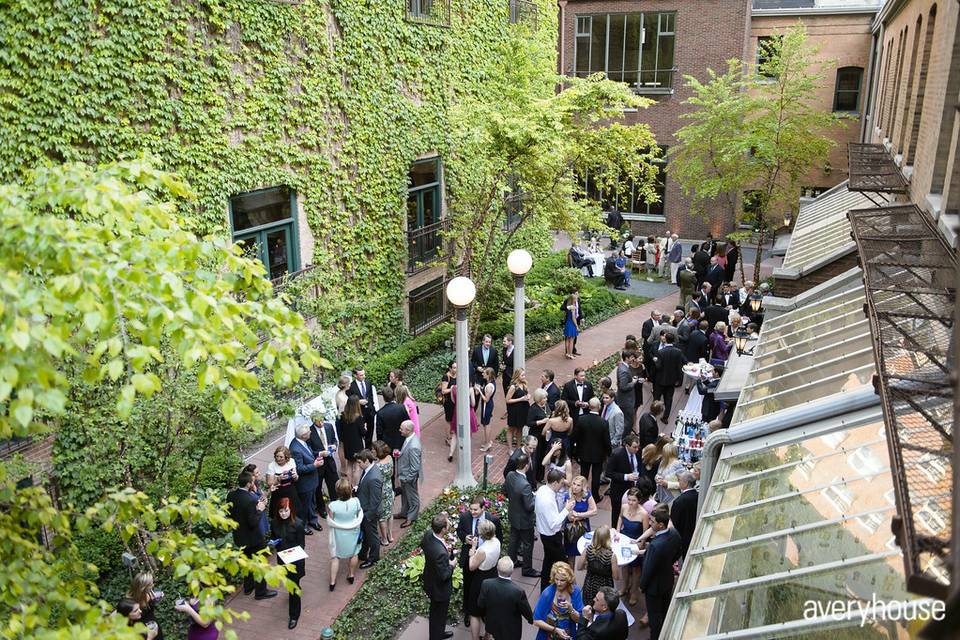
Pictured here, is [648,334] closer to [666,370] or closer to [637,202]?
[666,370]

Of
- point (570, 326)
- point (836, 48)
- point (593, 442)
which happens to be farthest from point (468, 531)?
point (836, 48)

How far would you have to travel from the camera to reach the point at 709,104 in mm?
24750

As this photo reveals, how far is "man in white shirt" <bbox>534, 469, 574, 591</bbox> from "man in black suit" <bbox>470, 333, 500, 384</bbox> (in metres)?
5.72

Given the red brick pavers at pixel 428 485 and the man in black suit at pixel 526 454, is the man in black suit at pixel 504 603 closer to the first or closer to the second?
the red brick pavers at pixel 428 485

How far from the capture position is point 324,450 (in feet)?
37.4

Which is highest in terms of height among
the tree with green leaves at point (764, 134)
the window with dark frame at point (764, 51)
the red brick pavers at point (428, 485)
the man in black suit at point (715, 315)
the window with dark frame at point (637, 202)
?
the window with dark frame at point (764, 51)

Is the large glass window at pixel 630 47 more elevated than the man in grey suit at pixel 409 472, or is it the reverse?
the large glass window at pixel 630 47

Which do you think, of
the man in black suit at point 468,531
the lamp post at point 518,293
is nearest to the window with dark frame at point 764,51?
the lamp post at point 518,293

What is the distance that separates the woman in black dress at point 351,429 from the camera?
1222 cm

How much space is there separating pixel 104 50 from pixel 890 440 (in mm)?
11553

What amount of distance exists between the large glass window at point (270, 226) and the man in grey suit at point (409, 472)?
527 centimetres

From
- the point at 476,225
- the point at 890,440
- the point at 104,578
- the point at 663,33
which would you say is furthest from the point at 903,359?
the point at 663,33

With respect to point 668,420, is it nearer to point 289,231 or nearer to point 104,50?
point 289,231

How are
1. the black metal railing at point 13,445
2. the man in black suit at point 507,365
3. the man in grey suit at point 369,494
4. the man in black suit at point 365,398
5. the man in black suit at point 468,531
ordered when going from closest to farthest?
the man in black suit at point 468,531 → the man in grey suit at point 369,494 → the black metal railing at point 13,445 → the man in black suit at point 365,398 → the man in black suit at point 507,365
